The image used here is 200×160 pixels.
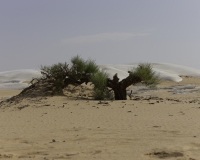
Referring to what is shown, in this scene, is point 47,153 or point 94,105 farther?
point 94,105

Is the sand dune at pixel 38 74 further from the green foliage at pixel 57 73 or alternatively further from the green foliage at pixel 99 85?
the green foliage at pixel 99 85

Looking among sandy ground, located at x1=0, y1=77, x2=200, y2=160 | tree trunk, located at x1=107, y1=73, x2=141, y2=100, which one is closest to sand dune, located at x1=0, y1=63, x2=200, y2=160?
sandy ground, located at x1=0, y1=77, x2=200, y2=160

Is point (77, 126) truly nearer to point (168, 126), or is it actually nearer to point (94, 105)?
point (168, 126)

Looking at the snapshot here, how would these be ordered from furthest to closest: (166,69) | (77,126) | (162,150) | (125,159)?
(166,69)
(77,126)
(162,150)
(125,159)

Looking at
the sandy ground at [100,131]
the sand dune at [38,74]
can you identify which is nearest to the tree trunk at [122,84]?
the sandy ground at [100,131]

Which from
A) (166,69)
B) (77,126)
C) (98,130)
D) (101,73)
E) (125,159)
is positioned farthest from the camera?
(166,69)

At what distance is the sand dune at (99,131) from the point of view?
510 cm

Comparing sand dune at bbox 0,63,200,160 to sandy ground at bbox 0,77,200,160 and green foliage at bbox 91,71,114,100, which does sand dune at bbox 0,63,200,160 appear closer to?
sandy ground at bbox 0,77,200,160

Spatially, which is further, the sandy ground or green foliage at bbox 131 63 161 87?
green foliage at bbox 131 63 161 87

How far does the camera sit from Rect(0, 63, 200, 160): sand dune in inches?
201

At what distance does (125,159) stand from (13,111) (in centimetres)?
696

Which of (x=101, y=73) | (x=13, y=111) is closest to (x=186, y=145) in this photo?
(x=13, y=111)

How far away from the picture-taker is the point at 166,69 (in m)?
42.5

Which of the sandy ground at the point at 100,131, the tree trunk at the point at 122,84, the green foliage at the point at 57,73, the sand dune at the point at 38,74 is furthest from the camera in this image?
the sand dune at the point at 38,74
